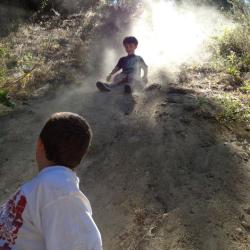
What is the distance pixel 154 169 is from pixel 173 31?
7581mm

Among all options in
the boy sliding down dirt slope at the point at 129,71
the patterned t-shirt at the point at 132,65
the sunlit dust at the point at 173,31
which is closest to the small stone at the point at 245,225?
the boy sliding down dirt slope at the point at 129,71

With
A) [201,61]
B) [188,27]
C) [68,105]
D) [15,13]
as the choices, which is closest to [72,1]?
[15,13]

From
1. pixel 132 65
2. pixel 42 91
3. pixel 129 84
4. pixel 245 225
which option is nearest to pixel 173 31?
pixel 132 65

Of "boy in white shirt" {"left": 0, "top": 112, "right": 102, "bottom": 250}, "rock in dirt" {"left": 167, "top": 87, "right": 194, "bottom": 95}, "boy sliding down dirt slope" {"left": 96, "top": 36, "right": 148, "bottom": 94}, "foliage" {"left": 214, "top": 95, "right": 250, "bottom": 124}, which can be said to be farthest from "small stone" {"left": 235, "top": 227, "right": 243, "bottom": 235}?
"boy sliding down dirt slope" {"left": 96, "top": 36, "right": 148, "bottom": 94}

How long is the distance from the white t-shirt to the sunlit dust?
23.6 ft

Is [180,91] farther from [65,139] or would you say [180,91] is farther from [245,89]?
[65,139]

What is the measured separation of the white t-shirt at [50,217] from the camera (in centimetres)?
199

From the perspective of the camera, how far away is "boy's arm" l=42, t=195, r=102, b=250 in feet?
6.51

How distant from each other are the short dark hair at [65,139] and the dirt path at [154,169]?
2037 millimetres

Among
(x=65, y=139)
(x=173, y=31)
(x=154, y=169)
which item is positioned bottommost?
(x=173, y=31)

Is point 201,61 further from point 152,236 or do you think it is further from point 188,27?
point 152,236

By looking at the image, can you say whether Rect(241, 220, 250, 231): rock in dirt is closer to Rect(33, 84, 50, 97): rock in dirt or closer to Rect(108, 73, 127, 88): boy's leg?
Rect(108, 73, 127, 88): boy's leg

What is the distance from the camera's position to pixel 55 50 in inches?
389

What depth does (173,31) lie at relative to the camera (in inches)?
476
